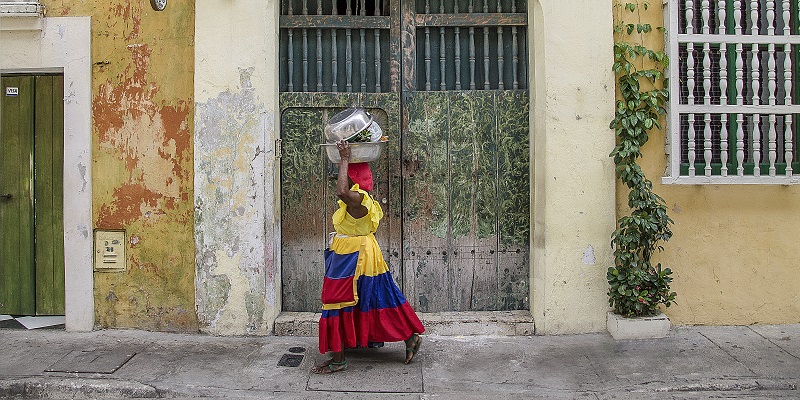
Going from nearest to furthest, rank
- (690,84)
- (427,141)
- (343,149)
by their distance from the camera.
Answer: (343,149) < (690,84) < (427,141)

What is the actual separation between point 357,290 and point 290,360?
2.51 ft

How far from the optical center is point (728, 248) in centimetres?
600

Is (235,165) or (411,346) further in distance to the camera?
(235,165)

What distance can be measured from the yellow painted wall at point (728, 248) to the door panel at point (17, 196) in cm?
473

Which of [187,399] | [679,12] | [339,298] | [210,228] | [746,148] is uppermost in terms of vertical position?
[679,12]

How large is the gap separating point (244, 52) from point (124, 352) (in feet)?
7.77

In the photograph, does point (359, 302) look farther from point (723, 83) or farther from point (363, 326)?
point (723, 83)

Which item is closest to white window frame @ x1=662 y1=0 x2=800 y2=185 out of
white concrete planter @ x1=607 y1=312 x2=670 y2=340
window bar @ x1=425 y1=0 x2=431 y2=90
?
white concrete planter @ x1=607 y1=312 x2=670 y2=340

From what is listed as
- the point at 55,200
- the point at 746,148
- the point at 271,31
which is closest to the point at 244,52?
the point at 271,31

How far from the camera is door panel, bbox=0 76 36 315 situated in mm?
6270

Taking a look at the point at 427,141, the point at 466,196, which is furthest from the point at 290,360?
the point at 427,141

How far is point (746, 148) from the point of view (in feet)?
19.5

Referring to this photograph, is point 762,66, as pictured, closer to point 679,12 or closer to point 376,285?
point 679,12

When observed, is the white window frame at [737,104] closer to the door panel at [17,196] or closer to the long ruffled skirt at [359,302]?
the long ruffled skirt at [359,302]
